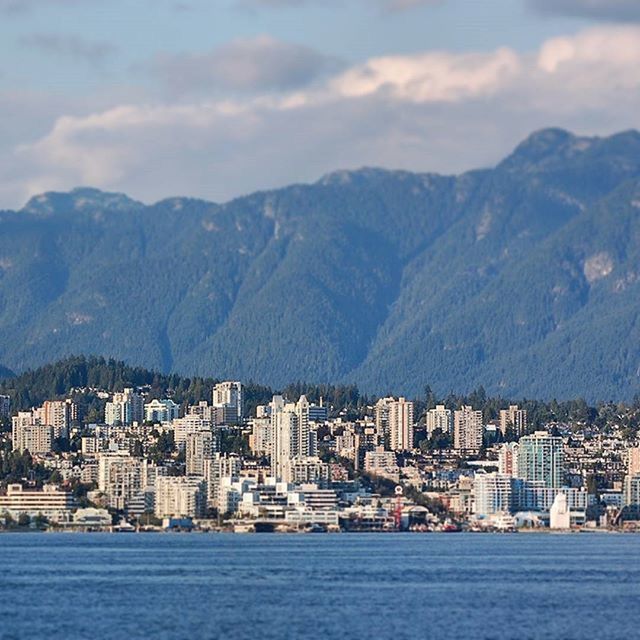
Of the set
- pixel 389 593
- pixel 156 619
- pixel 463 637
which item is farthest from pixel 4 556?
pixel 463 637

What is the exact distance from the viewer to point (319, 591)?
417 feet

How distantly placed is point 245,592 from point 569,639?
27.1m

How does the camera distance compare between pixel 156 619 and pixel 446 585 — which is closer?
pixel 156 619

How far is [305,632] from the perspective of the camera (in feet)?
347

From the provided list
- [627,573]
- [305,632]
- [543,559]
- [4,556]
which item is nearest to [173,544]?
[4,556]

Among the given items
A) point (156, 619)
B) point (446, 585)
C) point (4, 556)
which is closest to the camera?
point (156, 619)

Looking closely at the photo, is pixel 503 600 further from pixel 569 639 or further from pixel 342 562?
pixel 342 562

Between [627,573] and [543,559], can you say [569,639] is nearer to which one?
[627,573]

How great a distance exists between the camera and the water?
108 metres

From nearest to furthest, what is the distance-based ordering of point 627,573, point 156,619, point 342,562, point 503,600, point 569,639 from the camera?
1. point 569,639
2. point 156,619
3. point 503,600
4. point 627,573
5. point 342,562

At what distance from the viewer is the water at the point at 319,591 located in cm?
10762

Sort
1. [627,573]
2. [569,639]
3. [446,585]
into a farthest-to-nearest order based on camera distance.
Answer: [627,573] < [446,585] < [569,639]

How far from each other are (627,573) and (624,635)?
38.5m

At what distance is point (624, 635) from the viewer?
104m
